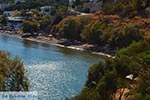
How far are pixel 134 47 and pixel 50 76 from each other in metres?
7.89

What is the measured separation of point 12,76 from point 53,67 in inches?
798

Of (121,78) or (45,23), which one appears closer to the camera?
(121,78)

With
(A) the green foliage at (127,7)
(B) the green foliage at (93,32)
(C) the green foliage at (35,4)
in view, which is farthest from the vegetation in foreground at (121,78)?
(C) the green foliage at (35,4)

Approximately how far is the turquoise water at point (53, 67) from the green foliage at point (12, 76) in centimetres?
792

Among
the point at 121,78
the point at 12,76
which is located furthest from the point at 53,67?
the point at 12,76

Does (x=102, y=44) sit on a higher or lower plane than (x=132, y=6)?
lower

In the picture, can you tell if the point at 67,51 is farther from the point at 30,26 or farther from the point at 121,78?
the point at 121,78

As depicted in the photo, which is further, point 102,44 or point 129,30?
point 102,44

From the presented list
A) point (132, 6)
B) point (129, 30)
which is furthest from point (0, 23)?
point (129, 30)

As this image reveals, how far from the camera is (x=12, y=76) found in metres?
16.5

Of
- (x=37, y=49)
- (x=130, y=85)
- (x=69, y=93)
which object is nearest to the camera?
(x=130, y=85)

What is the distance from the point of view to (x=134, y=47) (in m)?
27.0

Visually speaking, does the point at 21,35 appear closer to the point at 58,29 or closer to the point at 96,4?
the point at 58,29

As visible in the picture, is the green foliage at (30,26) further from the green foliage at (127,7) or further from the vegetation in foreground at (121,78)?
the vegetation in foreground at (121,78)
